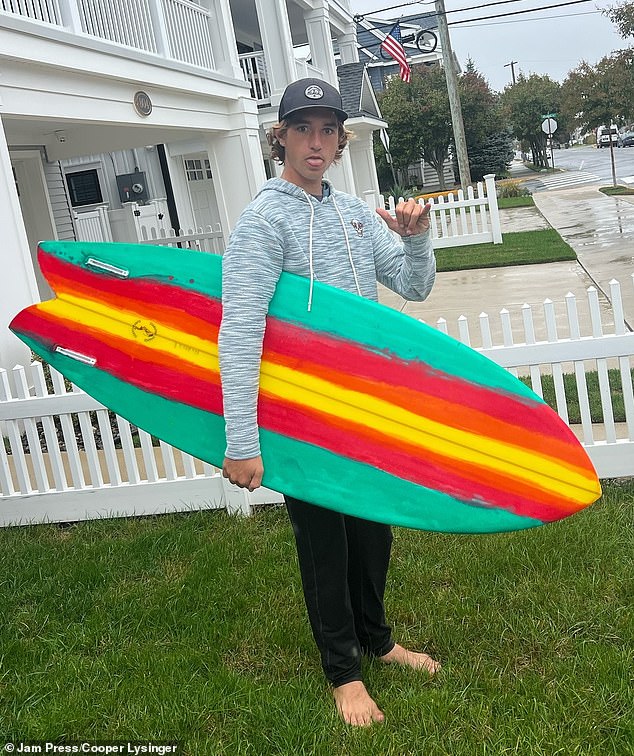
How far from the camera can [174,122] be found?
32.0 feet

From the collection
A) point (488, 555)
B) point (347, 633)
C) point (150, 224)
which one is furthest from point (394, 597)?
point (150, 224)

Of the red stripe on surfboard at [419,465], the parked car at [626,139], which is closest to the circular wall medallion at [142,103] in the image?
the red stripe on surfboard at [419,465]

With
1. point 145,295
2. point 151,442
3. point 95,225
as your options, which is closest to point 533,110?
point 95,225

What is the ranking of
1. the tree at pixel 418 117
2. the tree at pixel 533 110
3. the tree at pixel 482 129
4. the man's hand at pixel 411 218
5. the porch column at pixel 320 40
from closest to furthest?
1. the man's hand at pixel 411 218
2. the porch column at pixel 320 40
3. the tree at pixel 418 117
4. the tree at pixel 482 129
5. the tree at pixel 533 110

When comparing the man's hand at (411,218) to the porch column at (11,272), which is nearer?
the man's hand at (411,218)

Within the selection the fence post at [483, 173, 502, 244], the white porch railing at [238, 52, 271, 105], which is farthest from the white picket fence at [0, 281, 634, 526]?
the white porch railing at [238, 52, 271, 105]

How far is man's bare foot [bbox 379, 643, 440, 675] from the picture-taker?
2.59 metres

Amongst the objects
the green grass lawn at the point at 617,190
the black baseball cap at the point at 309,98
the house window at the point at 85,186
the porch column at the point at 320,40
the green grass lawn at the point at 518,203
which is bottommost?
the green grass lawn at the point at 617,190

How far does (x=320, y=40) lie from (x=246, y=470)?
55.6ft

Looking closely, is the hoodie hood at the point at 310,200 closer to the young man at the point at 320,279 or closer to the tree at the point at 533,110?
the young man at the point at 320,279

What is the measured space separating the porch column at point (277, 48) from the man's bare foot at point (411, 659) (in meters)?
12.4

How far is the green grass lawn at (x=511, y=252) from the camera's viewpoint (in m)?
11.7

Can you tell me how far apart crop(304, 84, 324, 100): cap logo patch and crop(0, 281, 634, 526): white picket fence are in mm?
1858

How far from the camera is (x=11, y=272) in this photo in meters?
5.84
